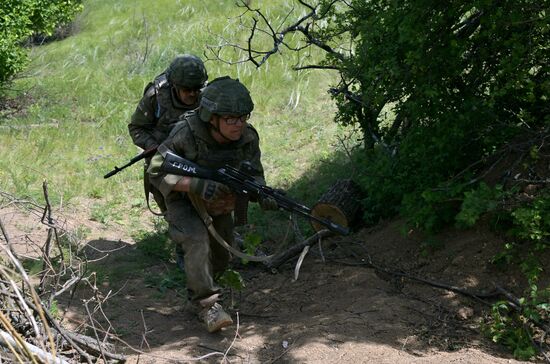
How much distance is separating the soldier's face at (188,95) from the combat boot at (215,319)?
2.05 m

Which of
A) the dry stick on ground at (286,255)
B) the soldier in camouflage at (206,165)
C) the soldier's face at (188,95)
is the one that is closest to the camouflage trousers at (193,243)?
the soldier in camouflage at (206,165)

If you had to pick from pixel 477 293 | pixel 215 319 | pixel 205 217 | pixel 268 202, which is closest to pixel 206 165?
pixel 205 217

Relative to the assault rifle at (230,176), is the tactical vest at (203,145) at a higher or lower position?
higher

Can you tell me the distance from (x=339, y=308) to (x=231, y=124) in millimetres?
1530

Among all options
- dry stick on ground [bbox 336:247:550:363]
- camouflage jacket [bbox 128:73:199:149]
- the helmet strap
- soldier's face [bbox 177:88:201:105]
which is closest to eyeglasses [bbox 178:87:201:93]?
soldier's face [bbox 177:88:201:105]

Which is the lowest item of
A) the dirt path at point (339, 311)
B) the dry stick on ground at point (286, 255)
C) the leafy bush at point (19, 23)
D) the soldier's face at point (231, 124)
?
the dirt path at point (339, 311)

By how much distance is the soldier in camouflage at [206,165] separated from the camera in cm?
476

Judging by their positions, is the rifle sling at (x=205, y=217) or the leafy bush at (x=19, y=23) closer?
the rifle sling at (x=205, y=217)

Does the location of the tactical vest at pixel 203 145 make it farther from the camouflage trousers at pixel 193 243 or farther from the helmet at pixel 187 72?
the helmet at pixel 187 72

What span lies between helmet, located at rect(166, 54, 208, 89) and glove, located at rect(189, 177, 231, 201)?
1398 mm

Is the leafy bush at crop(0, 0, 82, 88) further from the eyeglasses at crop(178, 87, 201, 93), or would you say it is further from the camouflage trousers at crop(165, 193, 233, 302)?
the camouflage trousers at crop(165, 193, 233, 302)

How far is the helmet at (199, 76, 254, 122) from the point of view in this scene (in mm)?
4688

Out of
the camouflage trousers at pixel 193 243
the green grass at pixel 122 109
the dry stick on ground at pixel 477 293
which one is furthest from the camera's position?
the green grass at pixel 122 109

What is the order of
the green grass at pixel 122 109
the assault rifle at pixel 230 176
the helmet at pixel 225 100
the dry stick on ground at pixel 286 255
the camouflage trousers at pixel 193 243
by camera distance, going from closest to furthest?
the helmet at pixel 225 100 → the assault rifle at pixel 230 176 → the camouflage trousers at pixel 193 243 → the dry stick on ground at pixel 286 255 → the green grass at pixel 122 109
